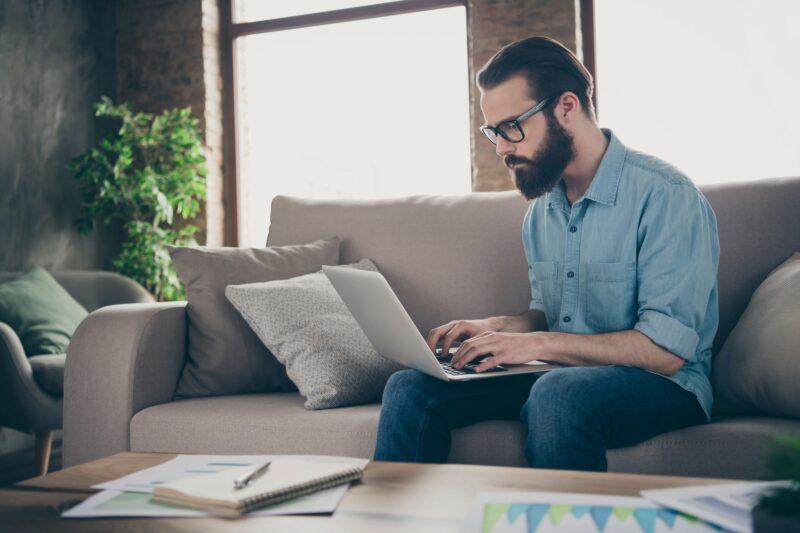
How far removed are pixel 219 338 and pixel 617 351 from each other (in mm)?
1018

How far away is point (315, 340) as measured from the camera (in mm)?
1799

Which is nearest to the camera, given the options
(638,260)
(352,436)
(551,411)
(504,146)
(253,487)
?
(253,487)

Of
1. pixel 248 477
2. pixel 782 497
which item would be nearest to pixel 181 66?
pixel 248 477

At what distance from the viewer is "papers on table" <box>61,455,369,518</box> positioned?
86 centimetres

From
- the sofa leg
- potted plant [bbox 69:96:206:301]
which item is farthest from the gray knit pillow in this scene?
potted plant [bbox 69:96:206:301]

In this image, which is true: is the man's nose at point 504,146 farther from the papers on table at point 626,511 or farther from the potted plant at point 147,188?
the potted plant at point 147,188

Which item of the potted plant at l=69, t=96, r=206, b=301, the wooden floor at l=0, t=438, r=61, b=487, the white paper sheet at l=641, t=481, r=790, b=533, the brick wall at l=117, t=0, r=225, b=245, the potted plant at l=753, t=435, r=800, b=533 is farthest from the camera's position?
the brick wall at l=117, t=0, r=225, b=245

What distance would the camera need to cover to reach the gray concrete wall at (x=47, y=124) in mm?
3900

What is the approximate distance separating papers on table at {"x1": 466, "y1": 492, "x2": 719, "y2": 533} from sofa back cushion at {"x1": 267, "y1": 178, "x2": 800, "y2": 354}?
1079 mm

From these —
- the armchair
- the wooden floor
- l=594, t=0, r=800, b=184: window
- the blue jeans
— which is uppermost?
l=594, t=0, r=800, b=184: window

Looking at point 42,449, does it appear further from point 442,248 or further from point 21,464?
point 442,248

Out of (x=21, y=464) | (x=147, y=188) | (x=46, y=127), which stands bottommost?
(x=21, y=464)

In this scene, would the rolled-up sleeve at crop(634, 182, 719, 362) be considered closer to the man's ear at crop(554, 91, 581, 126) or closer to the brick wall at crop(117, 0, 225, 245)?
the man's ear at crop(554, 91, 581, 126)

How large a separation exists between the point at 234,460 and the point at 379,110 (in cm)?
385
